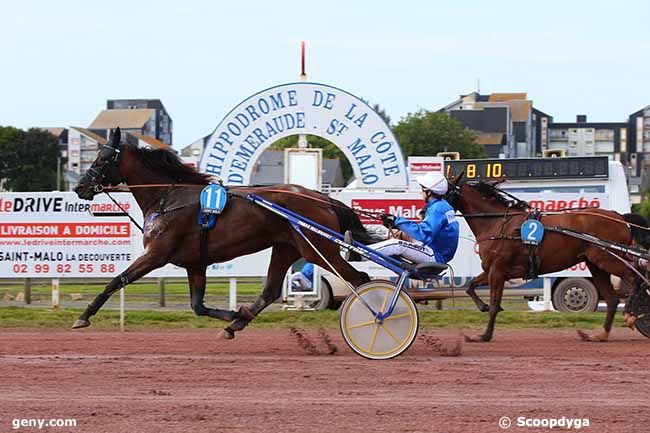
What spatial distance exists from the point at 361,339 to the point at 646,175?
3217 inches

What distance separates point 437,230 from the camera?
10.2 metres

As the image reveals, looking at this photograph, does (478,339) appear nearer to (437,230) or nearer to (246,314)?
(437,230)

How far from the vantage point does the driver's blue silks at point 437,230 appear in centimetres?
1020

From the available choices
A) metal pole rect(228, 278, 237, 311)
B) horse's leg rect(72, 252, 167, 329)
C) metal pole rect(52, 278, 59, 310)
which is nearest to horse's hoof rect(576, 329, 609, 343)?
horse's leg rect(72, 252, 167, 329)

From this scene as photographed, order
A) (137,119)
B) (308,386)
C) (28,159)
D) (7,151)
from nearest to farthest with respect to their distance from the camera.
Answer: (308,386), (7,151), (28,159), (137,119)

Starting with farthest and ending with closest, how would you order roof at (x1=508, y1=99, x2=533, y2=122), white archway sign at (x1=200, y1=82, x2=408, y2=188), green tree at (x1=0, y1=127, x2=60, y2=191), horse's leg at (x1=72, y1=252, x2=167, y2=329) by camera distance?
roof at (x1=508, y1=99, x2=533, y2=122) → green tree at (x1=0, y1=127, x2=60, y2=191) → white archway sign at (x1=200, y1=82, x2=408, y2=188) → horse's leg at (x1=72, y1=252, x2=167, y2=329)

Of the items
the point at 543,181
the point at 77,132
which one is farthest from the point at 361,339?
the point at 77,132

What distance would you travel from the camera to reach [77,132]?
88.5 metres

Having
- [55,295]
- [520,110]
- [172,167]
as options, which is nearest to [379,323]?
[172,167]

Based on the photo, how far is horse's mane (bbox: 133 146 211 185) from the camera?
11.4 metres

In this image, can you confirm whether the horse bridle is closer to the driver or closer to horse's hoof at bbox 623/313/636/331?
the driver

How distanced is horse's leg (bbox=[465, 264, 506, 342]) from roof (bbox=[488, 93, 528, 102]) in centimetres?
9580

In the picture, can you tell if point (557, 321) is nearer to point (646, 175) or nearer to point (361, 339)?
point (361, 339)

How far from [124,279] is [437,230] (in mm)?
3023
